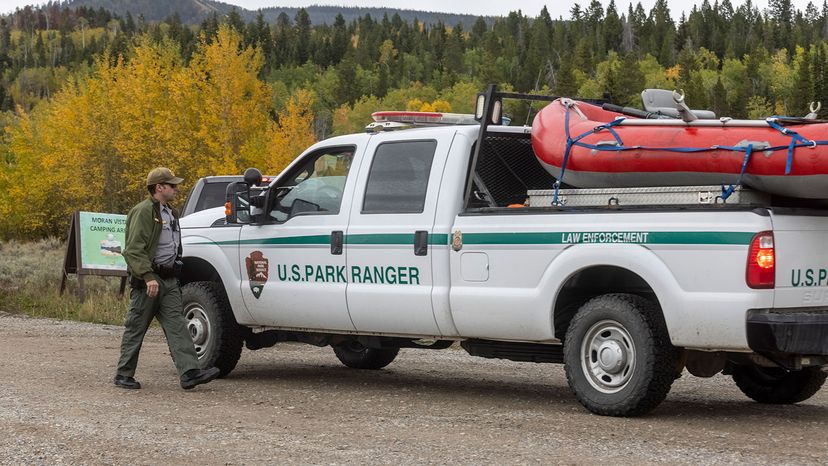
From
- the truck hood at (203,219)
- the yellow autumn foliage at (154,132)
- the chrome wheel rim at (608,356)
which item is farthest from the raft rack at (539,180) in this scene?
the yellow autumn foliage at (154,132)

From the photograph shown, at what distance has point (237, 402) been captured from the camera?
353 inches

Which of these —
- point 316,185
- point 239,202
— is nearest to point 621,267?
point 316,185

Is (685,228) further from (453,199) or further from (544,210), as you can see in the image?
(453,199)

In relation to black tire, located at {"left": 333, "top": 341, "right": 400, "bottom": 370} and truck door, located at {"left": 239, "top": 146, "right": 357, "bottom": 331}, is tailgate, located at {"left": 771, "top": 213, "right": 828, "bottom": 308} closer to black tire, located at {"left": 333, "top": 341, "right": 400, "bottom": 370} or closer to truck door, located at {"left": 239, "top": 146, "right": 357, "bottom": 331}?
truck door, located at {"left": 239, "top": 146, "right": 357, "bottom": 331}

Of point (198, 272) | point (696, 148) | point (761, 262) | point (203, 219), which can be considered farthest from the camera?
point (198, 272)

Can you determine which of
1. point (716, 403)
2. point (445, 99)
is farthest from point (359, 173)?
point (445, 99)

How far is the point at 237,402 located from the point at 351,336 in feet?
4.25

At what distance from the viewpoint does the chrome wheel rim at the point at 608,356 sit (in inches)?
309

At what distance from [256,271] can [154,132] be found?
1969 inches

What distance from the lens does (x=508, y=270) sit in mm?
8398

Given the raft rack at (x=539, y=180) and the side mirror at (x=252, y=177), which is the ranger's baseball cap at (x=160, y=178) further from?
the raft rack at (x=539, y=180)

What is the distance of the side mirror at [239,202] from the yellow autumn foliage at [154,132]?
150 ft

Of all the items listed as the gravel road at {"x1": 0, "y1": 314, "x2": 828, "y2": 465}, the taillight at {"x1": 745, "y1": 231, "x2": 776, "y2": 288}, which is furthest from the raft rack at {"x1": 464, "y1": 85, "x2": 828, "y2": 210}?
the gravel road at {"x1": 0, "y1": 314, "x2": 828, "y2": 465}

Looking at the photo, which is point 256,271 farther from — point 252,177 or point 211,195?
point 211,195
